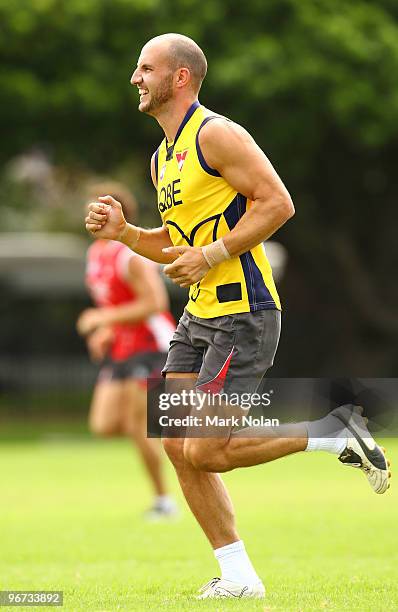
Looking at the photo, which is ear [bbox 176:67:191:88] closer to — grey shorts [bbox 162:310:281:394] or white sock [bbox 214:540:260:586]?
grey shorts [bbox 162:310:281:394]

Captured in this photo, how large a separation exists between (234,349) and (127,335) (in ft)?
18.5

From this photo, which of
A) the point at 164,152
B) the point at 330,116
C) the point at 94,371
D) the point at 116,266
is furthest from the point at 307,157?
the point at 164,152

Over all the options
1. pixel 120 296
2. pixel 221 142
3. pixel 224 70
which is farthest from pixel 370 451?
pixel 224 70

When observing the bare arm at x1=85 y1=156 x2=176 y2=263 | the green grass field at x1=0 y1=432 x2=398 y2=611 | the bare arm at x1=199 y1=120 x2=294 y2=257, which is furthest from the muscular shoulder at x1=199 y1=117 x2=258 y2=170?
the green grass field at x1=0 y1=432 x2=398 y2=611

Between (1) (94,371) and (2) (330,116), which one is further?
(1) (94,371)

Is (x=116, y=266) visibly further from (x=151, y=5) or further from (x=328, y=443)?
(x=151, y=5)

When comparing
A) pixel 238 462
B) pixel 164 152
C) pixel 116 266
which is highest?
pixel 164 152

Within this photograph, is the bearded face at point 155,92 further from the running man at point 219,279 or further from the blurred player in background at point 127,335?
the blurred player in background at point 127,335

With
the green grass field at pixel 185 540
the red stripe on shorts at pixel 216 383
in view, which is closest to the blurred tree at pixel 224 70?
Result: the green grass field at pixel 185 540

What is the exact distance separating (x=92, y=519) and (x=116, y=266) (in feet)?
7.45

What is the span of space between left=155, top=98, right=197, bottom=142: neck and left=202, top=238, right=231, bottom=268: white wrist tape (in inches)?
26.1

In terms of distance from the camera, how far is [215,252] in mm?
6281

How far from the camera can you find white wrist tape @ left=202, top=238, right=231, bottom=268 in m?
6.27

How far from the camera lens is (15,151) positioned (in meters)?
25.4
